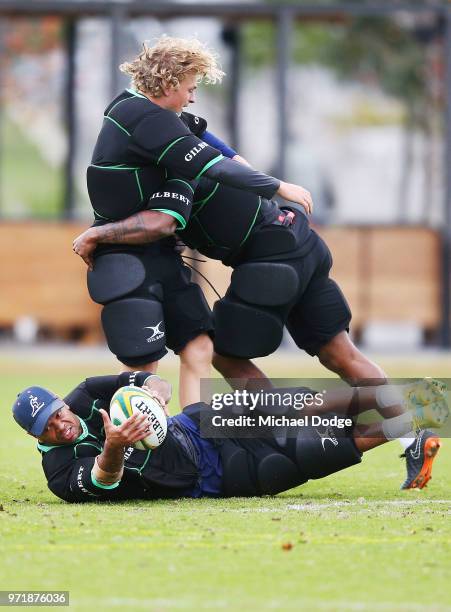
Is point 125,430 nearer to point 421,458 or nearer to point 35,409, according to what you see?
point 35,409

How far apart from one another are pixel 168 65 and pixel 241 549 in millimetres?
2815

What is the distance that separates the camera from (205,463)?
7.22m

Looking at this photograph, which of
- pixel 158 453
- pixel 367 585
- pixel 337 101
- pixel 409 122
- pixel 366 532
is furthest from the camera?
pixel 337 101

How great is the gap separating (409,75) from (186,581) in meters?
18.5

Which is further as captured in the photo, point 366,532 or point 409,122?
point 409,122

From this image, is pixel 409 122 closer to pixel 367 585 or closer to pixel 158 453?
pixel 158 453

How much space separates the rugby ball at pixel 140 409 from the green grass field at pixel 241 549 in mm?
354

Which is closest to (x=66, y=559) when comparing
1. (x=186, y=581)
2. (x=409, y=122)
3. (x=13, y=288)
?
(x=186, y=581)

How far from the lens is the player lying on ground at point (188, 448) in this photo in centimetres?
684

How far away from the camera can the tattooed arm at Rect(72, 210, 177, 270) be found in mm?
7621

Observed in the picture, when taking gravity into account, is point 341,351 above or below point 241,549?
above

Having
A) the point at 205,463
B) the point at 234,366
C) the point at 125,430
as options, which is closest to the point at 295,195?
the point at 234,366

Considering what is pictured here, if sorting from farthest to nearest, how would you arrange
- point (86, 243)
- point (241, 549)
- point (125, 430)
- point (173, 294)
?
point (173, 294) < point (86, 243) < point (125, 430) < point (241, 549)

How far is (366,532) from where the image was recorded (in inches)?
244
